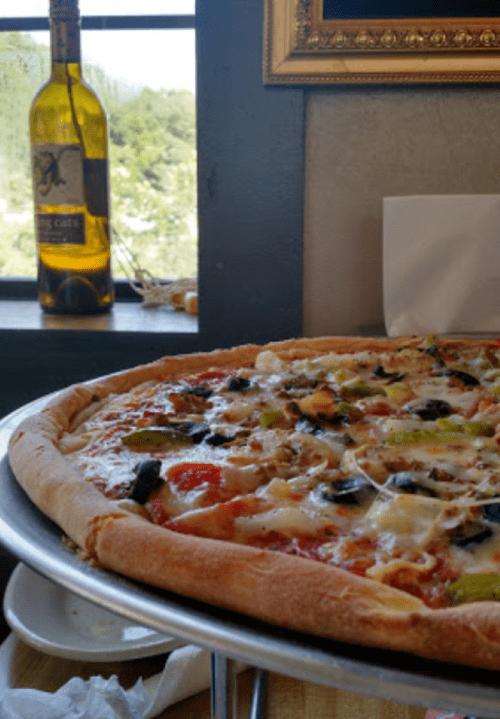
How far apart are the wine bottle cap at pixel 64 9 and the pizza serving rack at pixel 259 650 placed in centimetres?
165

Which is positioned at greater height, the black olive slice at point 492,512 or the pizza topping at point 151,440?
the black olive slice at point 492,512

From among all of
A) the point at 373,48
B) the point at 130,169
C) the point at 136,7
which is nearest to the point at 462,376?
the point at 373,48

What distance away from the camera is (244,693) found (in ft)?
4.69

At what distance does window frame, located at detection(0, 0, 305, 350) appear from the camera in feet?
6.53

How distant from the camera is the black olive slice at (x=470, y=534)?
2.26 ft

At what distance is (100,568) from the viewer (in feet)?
2.13

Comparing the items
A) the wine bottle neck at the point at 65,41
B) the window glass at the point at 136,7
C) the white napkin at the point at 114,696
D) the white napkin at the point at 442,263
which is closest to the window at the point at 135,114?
the window glass at the point at 136,7

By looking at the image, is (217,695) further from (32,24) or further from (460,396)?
(32,24)

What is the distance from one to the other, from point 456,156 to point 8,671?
164 centimetres

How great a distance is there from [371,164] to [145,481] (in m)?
1.46

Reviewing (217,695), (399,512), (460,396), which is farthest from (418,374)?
(217,695)

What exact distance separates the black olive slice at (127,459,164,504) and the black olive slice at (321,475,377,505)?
18cm

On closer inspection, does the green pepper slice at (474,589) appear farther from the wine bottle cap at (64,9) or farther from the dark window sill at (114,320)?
the wine bottle cap at (64,9)

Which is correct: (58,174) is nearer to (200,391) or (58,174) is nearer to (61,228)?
(61,228)
